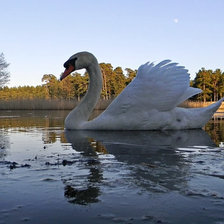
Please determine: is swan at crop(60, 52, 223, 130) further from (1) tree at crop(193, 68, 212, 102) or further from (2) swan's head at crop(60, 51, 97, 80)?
(1) tree at crop(193, 68, 212, 102)

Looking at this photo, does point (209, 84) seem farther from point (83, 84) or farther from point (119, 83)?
point (83, 84)

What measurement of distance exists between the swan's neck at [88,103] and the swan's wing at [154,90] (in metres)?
0.99

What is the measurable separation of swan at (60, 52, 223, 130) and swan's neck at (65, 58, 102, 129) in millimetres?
24

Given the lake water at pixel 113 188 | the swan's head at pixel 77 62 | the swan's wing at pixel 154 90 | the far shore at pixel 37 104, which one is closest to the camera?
the lake water at pixel 113 188

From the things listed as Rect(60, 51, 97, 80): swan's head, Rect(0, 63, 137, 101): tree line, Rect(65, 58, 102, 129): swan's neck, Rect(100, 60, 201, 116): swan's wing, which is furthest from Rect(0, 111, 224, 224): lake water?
Rect(0, 63, 137, 101): tree line

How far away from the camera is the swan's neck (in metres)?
7.36

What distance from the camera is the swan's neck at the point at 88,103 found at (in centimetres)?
736

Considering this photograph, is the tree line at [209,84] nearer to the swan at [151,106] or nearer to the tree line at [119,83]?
the tree line at [119,83]

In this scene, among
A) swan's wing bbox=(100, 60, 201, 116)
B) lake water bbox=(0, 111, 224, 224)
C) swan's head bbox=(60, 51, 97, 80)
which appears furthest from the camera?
swan's head bbox=(60, 51, 97, 80)

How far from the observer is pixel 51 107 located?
92.6 ft

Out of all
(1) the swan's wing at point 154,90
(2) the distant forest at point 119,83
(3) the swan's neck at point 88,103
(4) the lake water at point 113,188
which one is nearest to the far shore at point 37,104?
(3) the swan's neck at point 88,103

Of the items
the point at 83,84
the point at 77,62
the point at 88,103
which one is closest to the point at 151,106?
the point at 88,103

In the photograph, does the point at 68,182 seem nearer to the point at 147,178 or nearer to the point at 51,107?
the point at 147,178

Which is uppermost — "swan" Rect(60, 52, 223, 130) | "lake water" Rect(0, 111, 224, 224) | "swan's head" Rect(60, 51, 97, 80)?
"swan's head" Rect(60, 51, 97, 80)
